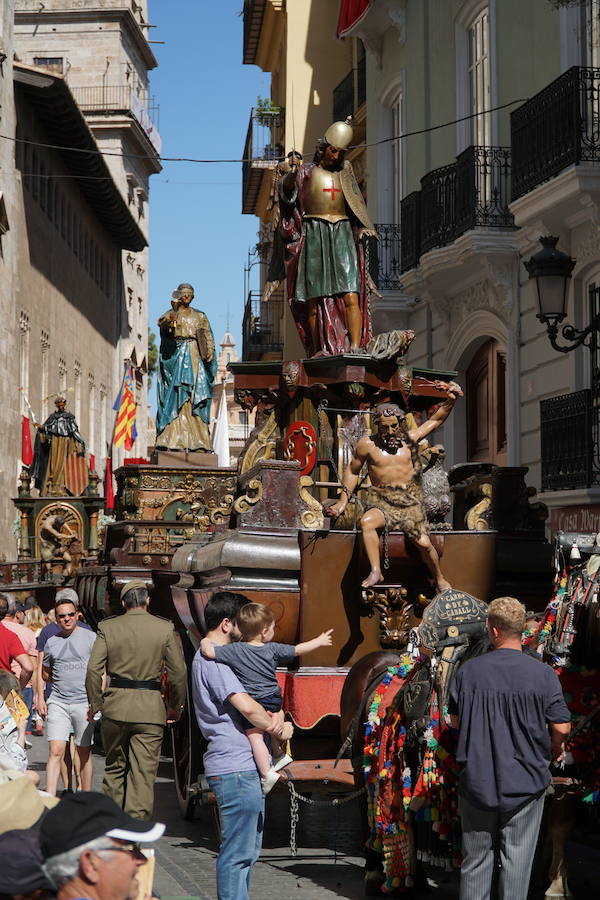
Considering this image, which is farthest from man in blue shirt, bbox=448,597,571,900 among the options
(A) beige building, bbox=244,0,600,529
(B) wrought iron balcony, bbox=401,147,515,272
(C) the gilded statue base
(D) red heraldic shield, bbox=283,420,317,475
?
(B) wrought iron balcony, bbox=401,147,515,272

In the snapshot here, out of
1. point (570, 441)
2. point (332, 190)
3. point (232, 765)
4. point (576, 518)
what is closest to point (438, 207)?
point (570, 441)

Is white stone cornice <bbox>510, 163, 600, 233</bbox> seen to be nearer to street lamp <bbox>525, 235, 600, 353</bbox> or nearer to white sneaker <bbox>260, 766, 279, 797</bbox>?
street lamp <bbox>525, 235, 600, 353</bbox>

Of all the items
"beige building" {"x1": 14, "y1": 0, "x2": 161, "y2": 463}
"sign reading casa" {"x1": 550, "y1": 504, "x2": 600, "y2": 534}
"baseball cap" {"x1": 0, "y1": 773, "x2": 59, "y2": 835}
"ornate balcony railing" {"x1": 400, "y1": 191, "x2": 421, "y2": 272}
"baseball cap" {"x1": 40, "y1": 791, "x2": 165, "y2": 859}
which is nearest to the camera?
"baseball cap" {"x1": 40, "y1": 791, "x2": 165, "y2": 859}

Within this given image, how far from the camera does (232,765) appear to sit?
6984 millimetres

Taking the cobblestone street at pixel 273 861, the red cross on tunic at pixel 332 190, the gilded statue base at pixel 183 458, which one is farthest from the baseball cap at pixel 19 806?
the gilded statue base at pixel 183 458

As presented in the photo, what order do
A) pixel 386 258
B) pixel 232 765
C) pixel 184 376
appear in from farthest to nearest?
pixel 386 258 < pixel 184 376 < pixel 232 765

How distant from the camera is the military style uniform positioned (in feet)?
29.6

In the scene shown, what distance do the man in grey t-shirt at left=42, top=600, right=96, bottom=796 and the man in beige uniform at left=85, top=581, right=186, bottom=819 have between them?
195 cm

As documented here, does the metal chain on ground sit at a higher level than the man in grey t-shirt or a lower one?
lower

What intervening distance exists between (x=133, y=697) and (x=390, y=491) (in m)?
2.31

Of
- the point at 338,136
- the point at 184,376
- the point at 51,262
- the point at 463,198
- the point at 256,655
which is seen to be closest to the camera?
the point at 256,655

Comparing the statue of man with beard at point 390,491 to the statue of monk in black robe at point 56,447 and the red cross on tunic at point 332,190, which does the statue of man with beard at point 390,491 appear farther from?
the statue of monk in black robe at point 56,447

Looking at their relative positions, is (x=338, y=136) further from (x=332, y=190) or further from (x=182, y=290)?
(x=182, y=290)

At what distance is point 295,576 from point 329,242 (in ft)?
16.1
